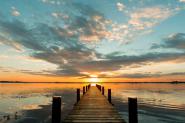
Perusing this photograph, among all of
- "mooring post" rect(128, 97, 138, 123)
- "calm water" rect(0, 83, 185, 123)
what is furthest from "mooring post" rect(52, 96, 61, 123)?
"calm water" rect(0, 83, 185, 123)

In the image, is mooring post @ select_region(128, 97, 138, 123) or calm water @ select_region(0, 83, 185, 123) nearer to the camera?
mooring post @ select_region(128, 97, 138, 123)

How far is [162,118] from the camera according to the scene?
81.5 feet

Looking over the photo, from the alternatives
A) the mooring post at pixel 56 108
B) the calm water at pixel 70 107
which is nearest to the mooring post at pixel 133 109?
the mooring post at pixel 56 108

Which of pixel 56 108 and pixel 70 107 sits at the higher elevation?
pixel 56 108

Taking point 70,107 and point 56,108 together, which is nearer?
point 56,108

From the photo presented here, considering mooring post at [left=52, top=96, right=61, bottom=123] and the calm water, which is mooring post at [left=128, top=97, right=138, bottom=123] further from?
the calm water

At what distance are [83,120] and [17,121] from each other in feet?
43.2

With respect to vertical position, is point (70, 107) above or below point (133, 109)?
below

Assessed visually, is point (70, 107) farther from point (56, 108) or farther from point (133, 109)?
point (133, 109)

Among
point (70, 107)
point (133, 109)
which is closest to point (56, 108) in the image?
point (133, 109)

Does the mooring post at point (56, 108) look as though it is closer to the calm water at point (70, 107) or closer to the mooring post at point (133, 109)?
the mooring post at point (133, 109)

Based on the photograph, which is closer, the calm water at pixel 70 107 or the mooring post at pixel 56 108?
the mooring post at pixel 56 108

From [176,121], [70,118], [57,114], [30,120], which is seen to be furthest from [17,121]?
[176,121]

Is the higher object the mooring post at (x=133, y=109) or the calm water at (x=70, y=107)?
the mooring post at (x=133, y=109)
